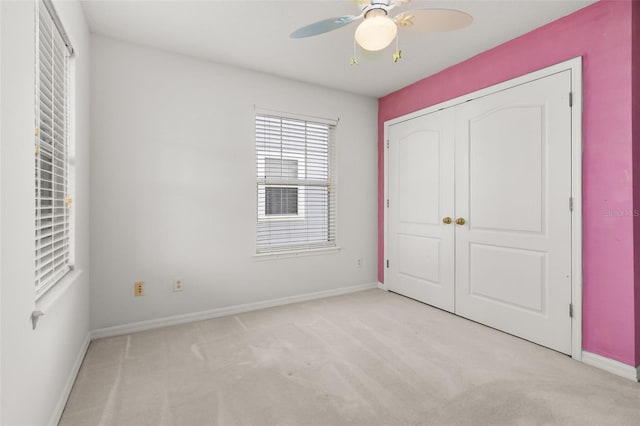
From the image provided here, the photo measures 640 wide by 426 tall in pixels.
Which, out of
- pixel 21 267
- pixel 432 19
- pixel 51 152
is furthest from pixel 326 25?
pixel 21 267

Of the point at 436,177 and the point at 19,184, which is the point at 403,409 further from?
the point at 436,177

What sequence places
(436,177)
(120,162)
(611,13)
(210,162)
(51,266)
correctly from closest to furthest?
(51,266)
(611,13)
(120,162)
(210,162)
(436,177)

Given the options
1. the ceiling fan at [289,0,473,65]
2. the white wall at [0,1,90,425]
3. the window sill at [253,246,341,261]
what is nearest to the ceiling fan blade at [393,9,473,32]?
the ceiling fan at [289,0,473,65]

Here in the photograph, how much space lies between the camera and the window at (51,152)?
1574 mm

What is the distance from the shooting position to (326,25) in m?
1.69

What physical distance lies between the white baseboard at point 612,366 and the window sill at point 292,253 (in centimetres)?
246

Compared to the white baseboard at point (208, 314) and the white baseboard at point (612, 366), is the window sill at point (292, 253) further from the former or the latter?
the white baseboard at point (612, 366)

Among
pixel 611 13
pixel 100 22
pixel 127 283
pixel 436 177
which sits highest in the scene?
pixel 100 22

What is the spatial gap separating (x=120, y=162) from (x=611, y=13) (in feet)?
12.4

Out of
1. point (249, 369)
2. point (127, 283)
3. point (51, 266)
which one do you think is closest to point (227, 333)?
point (249, 369)

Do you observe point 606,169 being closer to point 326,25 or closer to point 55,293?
point 326,25

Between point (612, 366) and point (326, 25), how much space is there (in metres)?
2.80

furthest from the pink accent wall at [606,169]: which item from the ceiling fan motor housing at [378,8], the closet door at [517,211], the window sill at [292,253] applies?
the window sill at [292,253]

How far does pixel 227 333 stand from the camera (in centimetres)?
282
